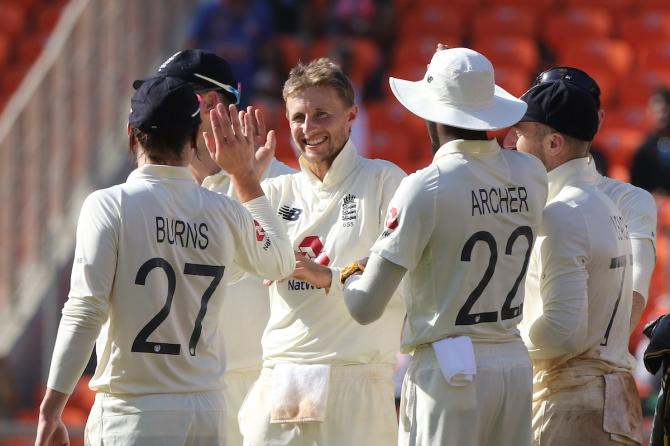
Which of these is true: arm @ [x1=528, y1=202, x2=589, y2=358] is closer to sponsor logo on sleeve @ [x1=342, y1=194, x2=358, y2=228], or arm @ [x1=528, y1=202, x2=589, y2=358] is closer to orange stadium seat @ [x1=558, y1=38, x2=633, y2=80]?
sponsor logo on sleeve @ [x1=342, y1=194, x2=358, y2=228]

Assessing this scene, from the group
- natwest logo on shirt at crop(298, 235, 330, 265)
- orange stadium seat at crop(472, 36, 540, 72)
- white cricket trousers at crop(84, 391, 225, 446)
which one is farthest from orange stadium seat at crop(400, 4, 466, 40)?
Answer: white cricket trousers at crop(84, 391, 225, 446)

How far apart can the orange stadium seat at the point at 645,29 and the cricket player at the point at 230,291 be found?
869 cm

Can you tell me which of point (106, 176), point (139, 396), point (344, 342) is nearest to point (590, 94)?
point (344, 342)

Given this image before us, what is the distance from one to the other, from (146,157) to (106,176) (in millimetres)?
6907

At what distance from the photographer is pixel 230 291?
5609 millimetres

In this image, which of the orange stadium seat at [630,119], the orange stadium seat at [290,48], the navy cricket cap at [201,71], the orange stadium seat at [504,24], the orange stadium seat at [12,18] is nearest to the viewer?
the navy cricket cap at [201,71]

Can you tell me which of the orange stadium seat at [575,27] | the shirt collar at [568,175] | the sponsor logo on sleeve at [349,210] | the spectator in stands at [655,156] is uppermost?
the orange stadium seat at [575,27]

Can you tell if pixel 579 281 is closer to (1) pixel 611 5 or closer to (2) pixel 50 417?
(2) pixel 50 417

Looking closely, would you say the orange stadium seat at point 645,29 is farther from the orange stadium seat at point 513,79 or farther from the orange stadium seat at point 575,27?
the orange stadium seat at point 513,79

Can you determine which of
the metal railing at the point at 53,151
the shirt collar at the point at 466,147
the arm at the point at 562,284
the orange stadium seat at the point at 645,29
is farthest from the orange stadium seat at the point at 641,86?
the shirt collar at the point at 466,147

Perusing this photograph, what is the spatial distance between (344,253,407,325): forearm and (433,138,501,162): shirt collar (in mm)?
395

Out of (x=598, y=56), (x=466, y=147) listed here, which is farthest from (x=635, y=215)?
(x=598, y=56)

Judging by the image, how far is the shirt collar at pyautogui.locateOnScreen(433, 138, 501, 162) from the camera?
4.57 m

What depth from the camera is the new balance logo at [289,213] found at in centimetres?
541
